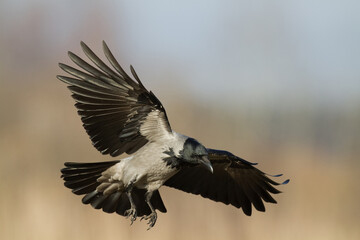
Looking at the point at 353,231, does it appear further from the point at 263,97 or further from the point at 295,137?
the point at 263,97

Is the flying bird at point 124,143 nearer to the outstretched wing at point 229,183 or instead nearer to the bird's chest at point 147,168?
the bird's chest at point 147,168

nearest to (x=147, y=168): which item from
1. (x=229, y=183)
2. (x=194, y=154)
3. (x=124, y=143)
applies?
(x=124, y=143)

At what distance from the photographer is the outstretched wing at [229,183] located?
6.48 meters

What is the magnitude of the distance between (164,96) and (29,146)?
2221 millimetres

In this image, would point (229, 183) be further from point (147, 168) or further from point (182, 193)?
point (182, 193)

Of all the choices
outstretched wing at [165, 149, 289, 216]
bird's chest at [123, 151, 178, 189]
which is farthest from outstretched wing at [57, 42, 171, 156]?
outstretched wing at [165, 149, 289, 216]

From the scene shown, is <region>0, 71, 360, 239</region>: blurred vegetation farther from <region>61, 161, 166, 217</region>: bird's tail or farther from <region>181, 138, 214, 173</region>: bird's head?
<region>181, 138, 214, 173</region>: bird's head

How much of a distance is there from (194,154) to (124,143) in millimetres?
660

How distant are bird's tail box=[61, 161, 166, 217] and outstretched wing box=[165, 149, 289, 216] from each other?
15.5 inches

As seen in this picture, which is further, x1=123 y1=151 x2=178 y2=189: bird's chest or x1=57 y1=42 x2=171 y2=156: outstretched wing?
x1=123 y1=151 x2=178 y2=189: bird's chest

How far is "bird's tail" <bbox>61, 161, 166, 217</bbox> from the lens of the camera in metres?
5.77

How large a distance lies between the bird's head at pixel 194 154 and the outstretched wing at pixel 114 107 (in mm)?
235

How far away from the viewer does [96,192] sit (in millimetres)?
5988

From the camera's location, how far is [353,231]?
7688 millimetres
